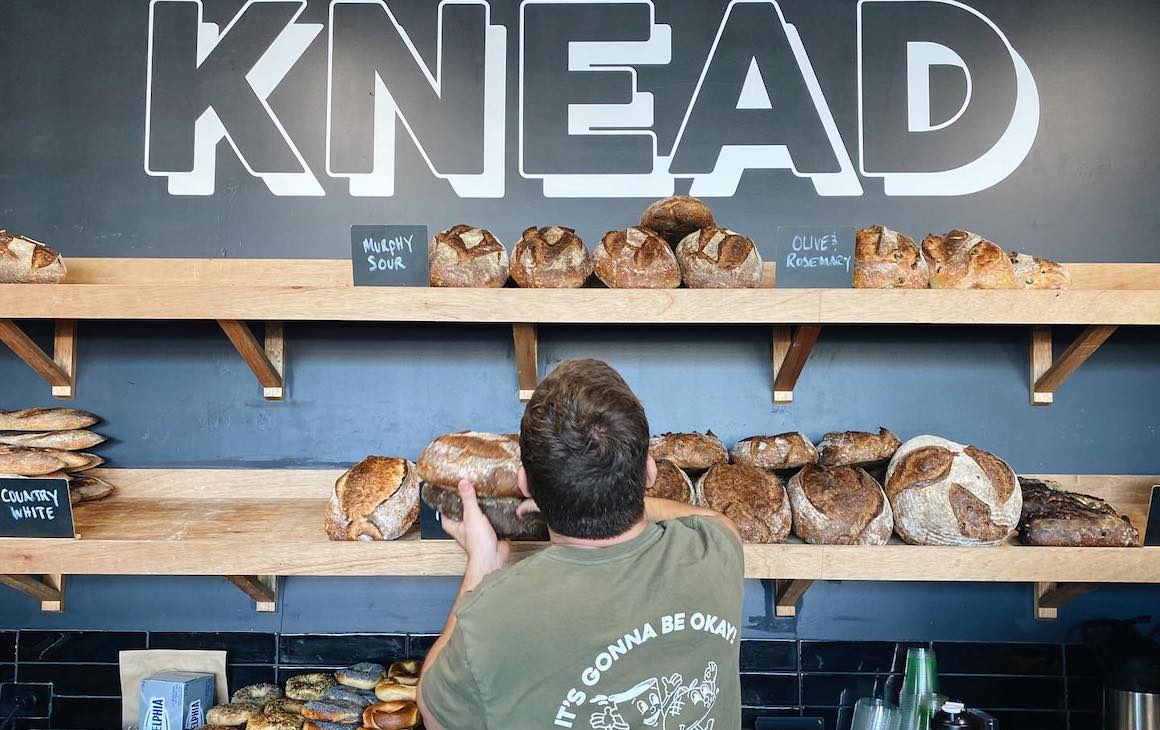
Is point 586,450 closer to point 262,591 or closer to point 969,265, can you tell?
point 969,265

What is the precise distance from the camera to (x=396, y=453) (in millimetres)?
2270

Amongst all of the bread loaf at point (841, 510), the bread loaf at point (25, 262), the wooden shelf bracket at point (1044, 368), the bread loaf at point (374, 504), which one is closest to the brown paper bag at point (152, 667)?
the bread loaf at point (374, 504)

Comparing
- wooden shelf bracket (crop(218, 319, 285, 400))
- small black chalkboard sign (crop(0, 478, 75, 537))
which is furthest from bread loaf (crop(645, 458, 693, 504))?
small black chalkboard sign (crop(0, 478, 75, 537))

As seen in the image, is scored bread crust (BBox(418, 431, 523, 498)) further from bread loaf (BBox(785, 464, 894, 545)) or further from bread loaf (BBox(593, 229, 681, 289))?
bread loaf (BBox(785, 464, 894, 545))

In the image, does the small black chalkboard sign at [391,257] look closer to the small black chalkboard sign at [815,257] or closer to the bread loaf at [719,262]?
the bread loaf at [719,262]

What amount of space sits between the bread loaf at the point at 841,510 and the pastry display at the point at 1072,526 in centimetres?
29

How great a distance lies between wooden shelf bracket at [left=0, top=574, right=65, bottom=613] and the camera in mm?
2090

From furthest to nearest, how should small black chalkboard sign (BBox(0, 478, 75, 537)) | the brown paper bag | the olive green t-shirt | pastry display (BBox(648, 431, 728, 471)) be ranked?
the brown paper bag, pastry display (BBox(648, 431, 728, 471)), small black chalkboard sign (BBox(0, 478, 75, 537)), the olive green t-shirt

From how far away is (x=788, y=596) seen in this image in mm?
2168

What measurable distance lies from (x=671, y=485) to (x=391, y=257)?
77 centimetres

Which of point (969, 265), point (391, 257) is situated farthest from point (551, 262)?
point (969, 265)

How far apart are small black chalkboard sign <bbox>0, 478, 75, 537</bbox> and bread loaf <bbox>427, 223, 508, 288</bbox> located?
868 millimetres

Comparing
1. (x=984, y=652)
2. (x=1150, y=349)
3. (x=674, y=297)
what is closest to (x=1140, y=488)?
(x=1150, y=349)

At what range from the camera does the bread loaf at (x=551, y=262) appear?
1.74 metres
